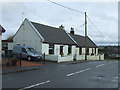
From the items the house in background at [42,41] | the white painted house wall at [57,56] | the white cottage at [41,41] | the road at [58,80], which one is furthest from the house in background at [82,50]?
the road at [58,80]

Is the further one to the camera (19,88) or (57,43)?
(57,43)

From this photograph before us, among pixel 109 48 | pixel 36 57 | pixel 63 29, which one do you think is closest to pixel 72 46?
pixel 63 29

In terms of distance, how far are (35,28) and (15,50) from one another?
5081 millimetres

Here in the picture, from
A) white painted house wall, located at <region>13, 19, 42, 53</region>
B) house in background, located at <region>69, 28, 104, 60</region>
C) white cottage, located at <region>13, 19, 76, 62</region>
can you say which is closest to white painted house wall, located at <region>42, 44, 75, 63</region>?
white cottage, located at <region>13, 19, 76, 62</region>

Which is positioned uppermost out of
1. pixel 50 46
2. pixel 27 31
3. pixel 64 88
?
pixel 27 31

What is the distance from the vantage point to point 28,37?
30.9m

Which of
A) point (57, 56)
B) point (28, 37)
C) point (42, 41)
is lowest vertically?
point (57, 56)

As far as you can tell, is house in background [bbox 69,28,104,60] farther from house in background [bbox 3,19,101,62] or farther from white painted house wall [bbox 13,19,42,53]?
white painted house wall [bbox 13,19,42,53]

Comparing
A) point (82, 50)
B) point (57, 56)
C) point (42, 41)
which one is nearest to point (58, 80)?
point (57, 56)

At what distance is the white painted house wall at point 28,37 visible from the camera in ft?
95.8

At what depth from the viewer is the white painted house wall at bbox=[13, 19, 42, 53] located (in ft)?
95.8

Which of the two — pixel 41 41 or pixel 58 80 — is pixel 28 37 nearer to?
pixel 41 41

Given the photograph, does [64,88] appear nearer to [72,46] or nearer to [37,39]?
[37,39]

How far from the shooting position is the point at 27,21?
30.9 meters
